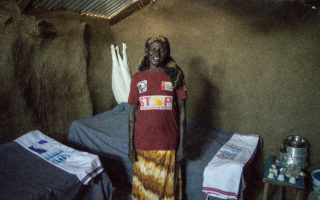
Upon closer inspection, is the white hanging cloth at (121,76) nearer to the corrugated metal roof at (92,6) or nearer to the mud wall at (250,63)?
the corrugated metal roof at (92,6)

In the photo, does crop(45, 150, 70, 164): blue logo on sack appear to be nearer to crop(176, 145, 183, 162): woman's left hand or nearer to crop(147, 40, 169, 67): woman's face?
crop(176, 145, 183, 162): woman's left hand

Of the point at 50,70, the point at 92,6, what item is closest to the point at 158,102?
the point at 50,70

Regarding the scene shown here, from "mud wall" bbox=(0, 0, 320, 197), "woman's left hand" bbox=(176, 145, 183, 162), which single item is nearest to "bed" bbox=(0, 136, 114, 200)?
"woman's left hand" bbox=(176, 145, 183, 162)

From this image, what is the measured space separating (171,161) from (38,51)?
2496 mm

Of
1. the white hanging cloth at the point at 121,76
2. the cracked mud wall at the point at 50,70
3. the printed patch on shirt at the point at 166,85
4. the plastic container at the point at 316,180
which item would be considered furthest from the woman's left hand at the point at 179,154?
the cracked mud wall at the point at 50,70

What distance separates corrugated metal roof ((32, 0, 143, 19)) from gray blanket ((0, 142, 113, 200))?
2.07 metres

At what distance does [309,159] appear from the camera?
2316 millimetres

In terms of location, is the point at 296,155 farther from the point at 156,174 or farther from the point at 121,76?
the point at 121,76

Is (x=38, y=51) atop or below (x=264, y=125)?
atop

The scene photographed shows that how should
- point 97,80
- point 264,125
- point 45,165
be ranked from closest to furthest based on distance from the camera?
1. point 45,165
2. point 264,125
3. point 97,80

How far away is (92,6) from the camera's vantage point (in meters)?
3.35

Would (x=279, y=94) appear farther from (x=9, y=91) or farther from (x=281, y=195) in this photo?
(x=9, y=91)

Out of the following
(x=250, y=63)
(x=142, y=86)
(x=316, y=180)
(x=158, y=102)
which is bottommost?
(x=316, y=180)

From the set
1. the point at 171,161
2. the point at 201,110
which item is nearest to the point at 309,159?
the point at 201,110
